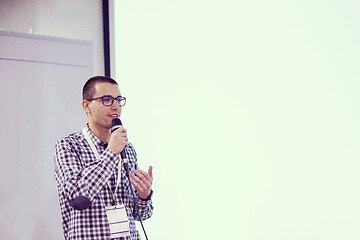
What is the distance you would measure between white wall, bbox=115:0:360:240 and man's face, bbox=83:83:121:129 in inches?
30.4

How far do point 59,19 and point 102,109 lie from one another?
79.4 inches

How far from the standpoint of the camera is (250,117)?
2.34 metres

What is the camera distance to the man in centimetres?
169

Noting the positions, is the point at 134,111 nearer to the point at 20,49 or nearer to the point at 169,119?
the point at 169,119

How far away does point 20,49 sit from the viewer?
124 inches

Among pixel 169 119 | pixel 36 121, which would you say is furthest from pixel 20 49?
pixel 169 119

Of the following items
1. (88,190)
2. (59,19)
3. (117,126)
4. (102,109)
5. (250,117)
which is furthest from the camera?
(59,19)

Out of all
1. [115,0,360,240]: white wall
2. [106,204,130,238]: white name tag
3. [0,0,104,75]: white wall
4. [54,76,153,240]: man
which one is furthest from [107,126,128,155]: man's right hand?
[0,0,104,75]: white wall

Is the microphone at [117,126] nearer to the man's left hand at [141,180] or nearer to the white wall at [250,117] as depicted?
the man's left hand at [141,180]

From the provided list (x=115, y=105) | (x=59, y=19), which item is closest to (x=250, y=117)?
(x=115, y=105)

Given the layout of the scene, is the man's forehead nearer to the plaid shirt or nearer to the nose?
the nose

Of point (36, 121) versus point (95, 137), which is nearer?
point (95, 137)

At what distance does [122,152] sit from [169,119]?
3.83ft

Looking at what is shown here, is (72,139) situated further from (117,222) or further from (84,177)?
(117,222)
